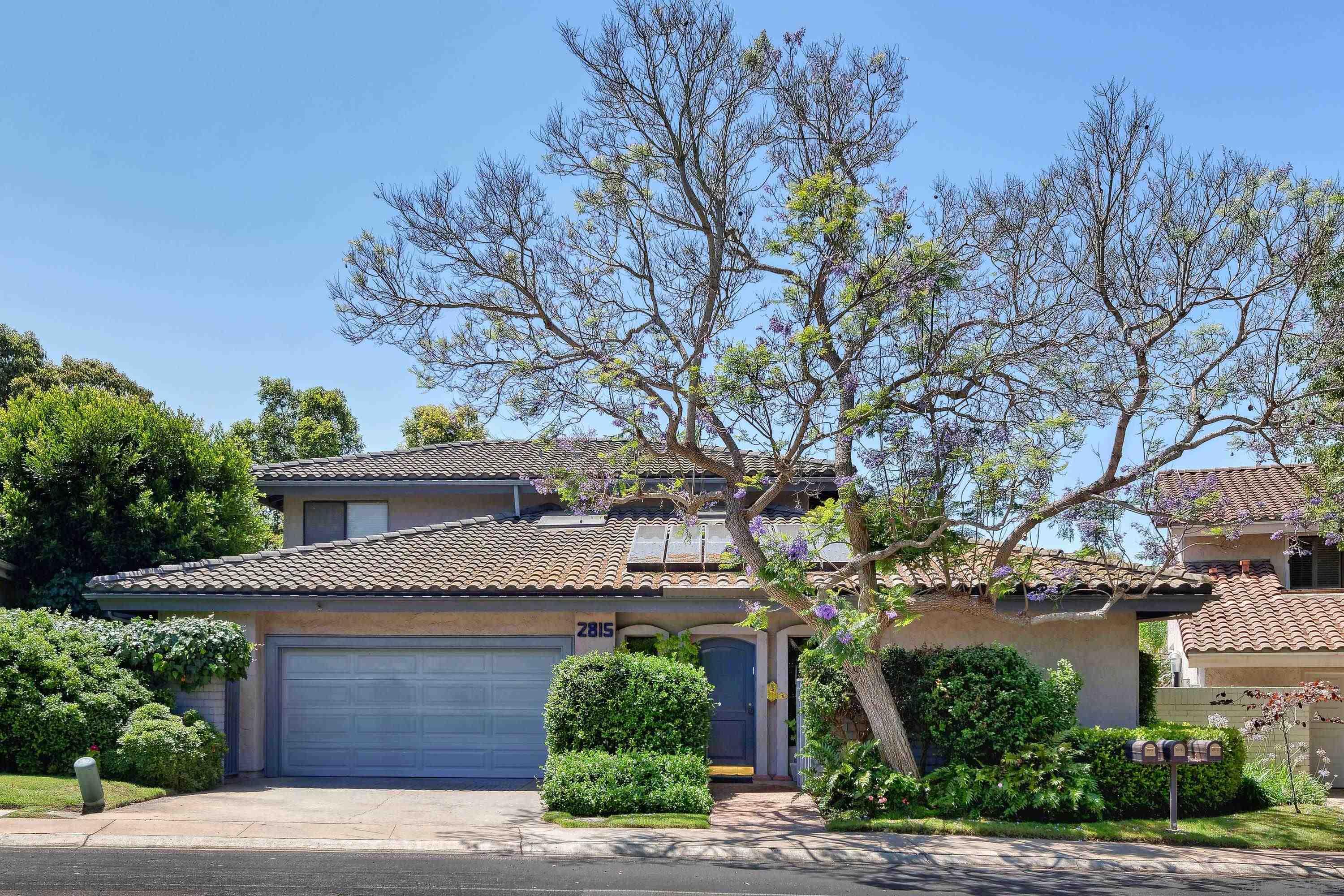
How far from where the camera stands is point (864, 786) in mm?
14055

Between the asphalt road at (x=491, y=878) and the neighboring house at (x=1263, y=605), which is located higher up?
the neighboring house at (x=1263, y=605)

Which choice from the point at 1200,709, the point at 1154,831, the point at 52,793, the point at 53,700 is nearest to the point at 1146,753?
the point at 1154,831

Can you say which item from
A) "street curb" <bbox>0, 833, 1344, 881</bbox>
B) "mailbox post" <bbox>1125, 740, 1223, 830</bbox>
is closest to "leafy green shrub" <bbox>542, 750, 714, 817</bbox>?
"street curb" <bbox>0, 833, 1344, 881</bbox>

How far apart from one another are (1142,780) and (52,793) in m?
13.2

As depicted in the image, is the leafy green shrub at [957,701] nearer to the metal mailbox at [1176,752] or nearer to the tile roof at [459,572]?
the tile roof at [459,572]

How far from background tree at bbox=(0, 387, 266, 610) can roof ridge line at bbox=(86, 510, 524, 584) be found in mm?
978

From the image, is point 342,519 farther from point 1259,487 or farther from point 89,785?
point 1259,487

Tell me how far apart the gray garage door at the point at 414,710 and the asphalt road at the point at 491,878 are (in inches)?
234

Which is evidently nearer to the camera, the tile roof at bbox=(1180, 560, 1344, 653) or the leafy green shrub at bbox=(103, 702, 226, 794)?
the leafy green shrub at bbox=(103, 702, 226, 794)

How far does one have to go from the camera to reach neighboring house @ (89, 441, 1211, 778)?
17.0 metres

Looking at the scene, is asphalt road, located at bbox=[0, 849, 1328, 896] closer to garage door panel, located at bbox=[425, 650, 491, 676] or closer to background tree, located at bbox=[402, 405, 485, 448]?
garage door panel, located at bbox=[425, 650, 491, 676]

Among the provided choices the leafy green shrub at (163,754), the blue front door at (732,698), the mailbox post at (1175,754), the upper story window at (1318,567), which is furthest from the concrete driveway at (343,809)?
the upper story window at (1318,567)

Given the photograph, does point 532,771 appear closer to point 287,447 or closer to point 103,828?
point 103,828

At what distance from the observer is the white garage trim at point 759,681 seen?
17.6m
